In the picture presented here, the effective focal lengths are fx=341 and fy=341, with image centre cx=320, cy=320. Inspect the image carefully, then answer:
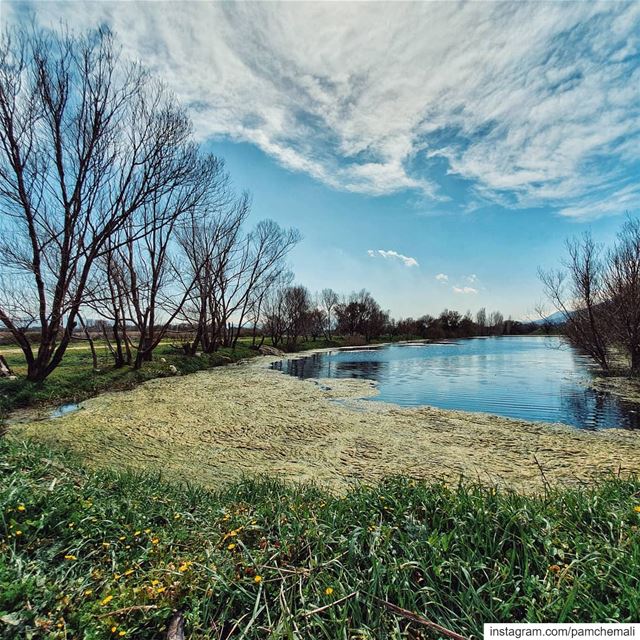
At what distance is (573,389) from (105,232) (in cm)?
1822

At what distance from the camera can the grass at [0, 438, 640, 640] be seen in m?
1.93

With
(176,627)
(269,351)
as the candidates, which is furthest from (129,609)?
(269,351)

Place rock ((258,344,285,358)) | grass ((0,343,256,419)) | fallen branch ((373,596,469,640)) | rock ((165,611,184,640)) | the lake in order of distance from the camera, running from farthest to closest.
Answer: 1. rock ((258,344,285,358))
2. grass ((0,343,256,419))
3. the lake
4. rock ((165,611,184,640))
5. fallen branch ((373,596,469,640))

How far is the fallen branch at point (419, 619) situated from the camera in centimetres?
172

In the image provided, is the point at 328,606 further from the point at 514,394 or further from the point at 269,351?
the point at 269,351

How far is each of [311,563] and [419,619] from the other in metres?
0.81

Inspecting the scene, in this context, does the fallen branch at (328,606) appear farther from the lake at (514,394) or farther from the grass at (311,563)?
the lake at (514,394)

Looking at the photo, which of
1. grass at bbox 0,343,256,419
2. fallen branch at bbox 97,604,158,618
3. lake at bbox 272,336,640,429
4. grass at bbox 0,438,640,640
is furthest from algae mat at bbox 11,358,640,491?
fallen branch at bbox 97,604,158,618

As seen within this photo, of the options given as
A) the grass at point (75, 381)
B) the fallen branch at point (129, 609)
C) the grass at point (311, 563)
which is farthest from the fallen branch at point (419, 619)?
the grass at point (75, 381)

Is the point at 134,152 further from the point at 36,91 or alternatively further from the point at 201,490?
the point at 201,490

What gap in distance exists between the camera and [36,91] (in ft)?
33.0

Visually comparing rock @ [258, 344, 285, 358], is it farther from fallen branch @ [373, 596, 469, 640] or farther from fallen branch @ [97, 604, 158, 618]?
fallen branch @ [373, 596, 469, 640]

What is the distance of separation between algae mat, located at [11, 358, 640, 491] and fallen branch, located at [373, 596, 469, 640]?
301 centimetres

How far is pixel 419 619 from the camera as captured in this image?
1.84 m
